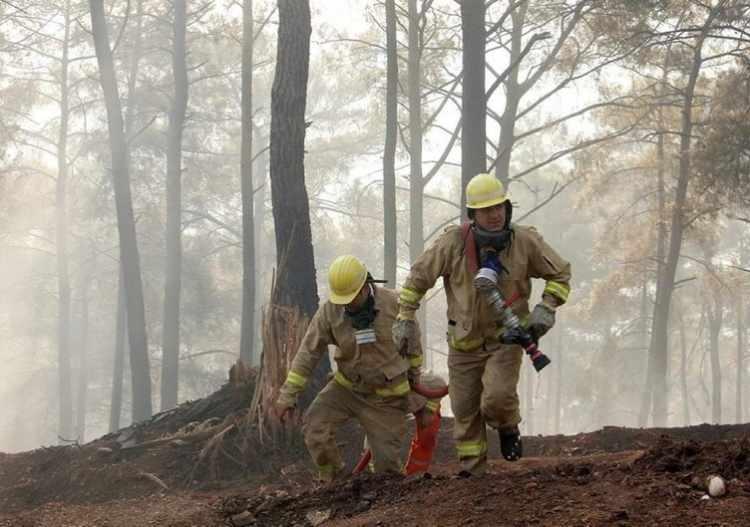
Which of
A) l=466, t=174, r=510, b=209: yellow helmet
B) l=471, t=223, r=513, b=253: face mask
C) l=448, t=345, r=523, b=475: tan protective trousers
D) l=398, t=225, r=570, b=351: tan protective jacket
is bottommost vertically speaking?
l=448, t=345, r=523, b=475: tan protective trousers

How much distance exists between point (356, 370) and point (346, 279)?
0.70 m

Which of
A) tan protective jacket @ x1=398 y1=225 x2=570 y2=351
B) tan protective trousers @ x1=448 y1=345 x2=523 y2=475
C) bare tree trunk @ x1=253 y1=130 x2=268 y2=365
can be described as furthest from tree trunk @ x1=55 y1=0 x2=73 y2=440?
tan protective jacket @ x1=398 y1=225 x2=570 y2=351

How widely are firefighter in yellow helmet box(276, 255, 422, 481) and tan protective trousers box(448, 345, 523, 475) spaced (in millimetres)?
450

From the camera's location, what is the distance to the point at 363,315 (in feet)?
22.2

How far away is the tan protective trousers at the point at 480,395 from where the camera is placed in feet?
19.5

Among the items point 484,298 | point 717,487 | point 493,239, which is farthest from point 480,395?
point 717,487

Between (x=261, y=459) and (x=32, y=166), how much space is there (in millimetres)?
23636

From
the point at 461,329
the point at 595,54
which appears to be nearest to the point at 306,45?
the point at 461,329

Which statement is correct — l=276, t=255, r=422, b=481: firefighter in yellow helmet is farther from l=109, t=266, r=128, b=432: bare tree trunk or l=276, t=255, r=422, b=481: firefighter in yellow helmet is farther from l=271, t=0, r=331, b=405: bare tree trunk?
l=109, t=266, r=128, b=432: bare tree trunk

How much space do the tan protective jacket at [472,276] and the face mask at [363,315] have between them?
2.14 feet

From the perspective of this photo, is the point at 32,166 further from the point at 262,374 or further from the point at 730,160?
the point at 262,374

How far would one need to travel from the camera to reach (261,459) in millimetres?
8805

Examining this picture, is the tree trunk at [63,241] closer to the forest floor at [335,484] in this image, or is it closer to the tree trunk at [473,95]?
the tree trunk at [473,95]

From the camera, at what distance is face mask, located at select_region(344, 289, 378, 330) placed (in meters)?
6.77
